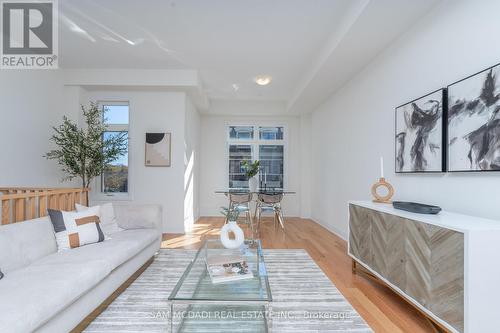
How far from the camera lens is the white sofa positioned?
1.35 m

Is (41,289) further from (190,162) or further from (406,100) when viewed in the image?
(190,162)

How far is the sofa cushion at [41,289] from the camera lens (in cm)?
126

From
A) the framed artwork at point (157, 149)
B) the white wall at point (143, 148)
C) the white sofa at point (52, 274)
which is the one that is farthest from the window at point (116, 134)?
the white sofa at point (52, 274)

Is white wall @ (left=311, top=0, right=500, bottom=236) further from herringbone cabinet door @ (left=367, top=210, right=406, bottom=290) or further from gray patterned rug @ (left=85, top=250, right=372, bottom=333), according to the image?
gray patterned rug @ (left=85, top=250, right=372, bottom=333)

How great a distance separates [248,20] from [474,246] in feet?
9.54

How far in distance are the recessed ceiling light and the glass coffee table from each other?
3.53 m

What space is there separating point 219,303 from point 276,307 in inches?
31.2

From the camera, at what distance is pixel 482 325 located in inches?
58.7

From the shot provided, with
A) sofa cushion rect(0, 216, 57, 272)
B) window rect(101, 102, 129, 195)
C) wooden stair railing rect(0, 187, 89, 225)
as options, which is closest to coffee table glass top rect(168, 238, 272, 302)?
sofa cushion rect(0, 216, 57, 272)

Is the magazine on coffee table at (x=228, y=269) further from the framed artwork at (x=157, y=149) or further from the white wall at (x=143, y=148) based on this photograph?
the framed artwork at (x=157, y=149)

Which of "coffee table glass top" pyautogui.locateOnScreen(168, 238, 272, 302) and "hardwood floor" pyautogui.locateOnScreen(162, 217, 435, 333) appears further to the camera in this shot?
"hardwood floor" pyautogui.locateOnScreen(162, 217, 435, 333)

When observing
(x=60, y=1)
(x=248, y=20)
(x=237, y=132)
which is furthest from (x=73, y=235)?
(x=237, y=132)

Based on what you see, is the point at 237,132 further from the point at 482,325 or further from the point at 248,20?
the point at 482,325

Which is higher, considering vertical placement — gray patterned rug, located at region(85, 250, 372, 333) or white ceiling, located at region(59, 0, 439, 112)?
white ceiling, located at region(59, 0, 439, 112)
